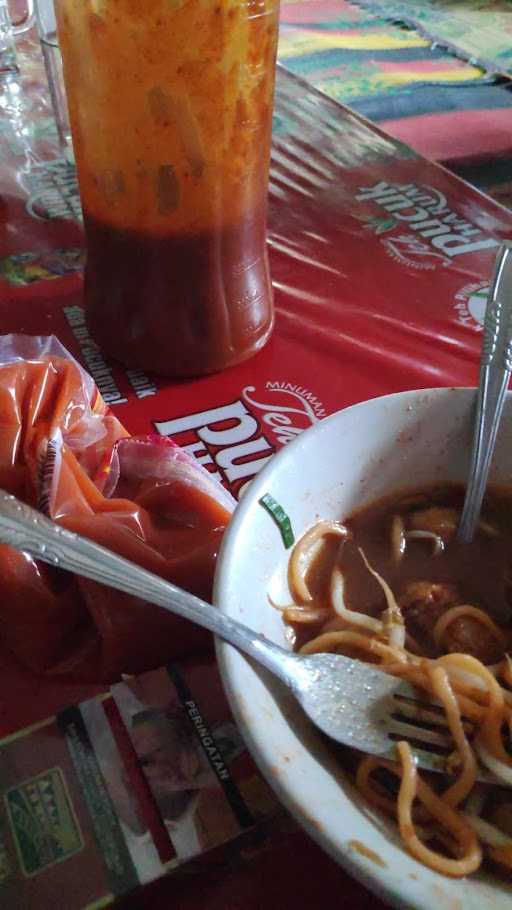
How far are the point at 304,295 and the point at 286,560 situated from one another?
58 cm

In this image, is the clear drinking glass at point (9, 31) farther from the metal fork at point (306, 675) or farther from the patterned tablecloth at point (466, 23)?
the metal fork at point (306, 675)

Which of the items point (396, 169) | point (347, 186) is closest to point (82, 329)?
point (347, 186)

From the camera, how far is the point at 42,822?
48cm

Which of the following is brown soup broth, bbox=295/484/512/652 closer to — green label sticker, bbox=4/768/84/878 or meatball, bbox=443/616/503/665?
meatball, bbox=443/616/503/665

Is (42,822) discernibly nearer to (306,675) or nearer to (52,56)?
(306,675)

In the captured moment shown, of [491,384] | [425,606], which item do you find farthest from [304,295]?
[425,606]

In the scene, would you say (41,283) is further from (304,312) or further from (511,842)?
(511,842)

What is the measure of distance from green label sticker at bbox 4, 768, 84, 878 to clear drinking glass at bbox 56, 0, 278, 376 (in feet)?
1.63

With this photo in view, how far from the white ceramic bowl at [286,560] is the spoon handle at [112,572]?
1cm

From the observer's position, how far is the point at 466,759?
46 cm

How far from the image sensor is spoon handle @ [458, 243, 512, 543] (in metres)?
0.61

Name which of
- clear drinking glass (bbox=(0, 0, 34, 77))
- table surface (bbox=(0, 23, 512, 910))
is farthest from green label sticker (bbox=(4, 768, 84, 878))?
clear drinking glass (bbox=(0, 0, 34, 77))

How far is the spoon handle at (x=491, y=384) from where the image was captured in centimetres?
61

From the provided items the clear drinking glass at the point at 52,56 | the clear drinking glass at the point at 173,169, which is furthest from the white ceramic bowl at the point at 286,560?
the clear drinking glass at the point at 52,56
